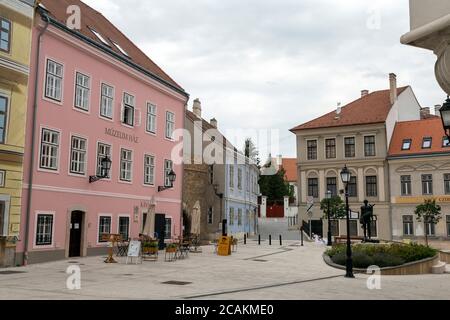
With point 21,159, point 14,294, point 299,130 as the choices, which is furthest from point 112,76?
point 299,130

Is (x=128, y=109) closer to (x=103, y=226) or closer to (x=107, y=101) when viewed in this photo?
(x=107, y=101)

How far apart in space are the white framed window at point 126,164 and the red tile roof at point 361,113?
90.3ft

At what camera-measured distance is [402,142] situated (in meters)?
45.5

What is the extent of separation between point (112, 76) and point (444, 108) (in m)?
18.0

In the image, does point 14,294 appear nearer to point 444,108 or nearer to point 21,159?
point 21,159

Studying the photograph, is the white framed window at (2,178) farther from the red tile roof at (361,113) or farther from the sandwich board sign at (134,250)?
the red tile roof at (361,113)

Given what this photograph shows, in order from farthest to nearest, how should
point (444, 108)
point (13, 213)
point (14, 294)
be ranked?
1. point (13, 213)
2. point (14, 294)
3. point (444, 108)

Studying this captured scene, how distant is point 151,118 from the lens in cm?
2766

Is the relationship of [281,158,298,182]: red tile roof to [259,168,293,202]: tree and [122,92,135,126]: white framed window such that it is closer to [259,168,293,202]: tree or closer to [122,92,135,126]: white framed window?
[259,168,293,202]: tree

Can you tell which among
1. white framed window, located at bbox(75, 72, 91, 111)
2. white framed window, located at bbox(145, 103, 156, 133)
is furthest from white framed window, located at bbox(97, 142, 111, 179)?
white framed window, located at bbox(145, 103, 156, 133)

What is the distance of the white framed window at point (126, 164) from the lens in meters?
24.9

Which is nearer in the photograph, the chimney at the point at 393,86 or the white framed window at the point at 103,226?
the white framed window at the point at 103,226

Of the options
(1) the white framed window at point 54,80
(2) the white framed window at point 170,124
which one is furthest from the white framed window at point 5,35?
(2) the white framed window at point 170,124

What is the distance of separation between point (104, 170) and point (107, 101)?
3.60m
